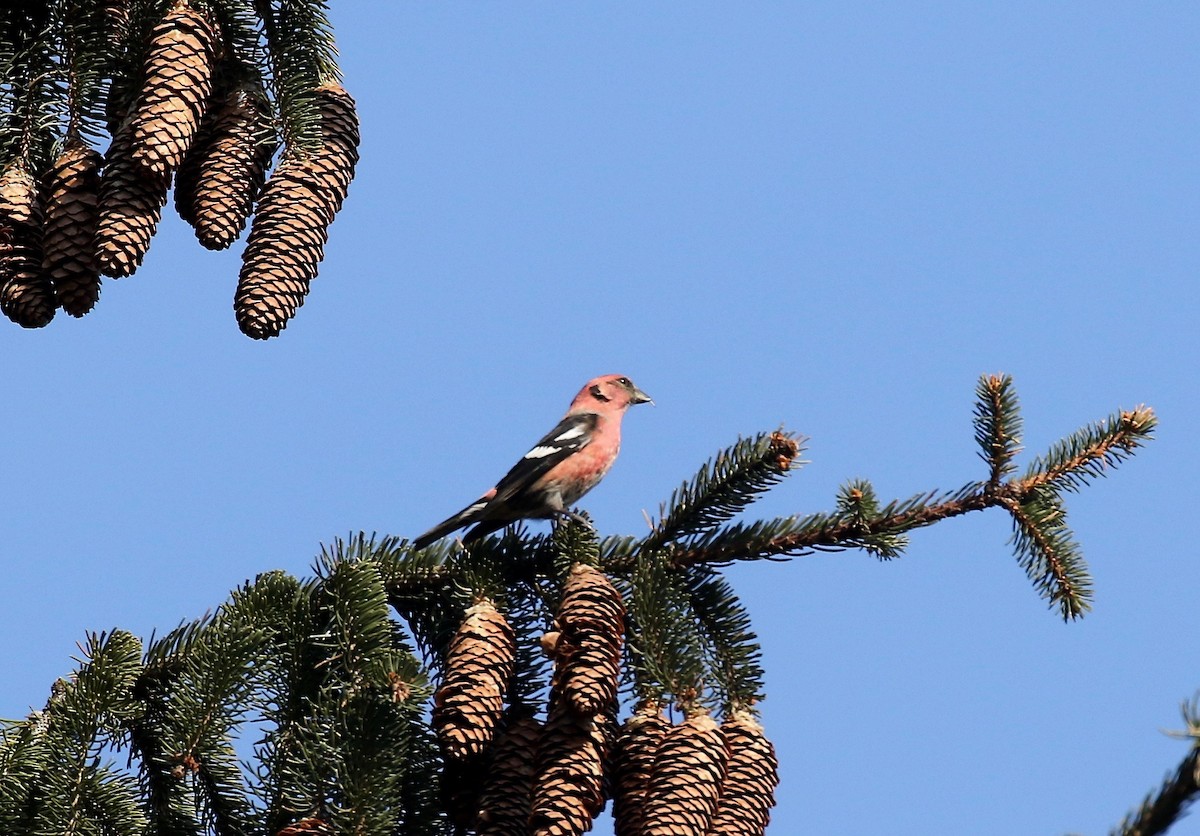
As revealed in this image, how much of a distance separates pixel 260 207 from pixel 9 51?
0.97 metres

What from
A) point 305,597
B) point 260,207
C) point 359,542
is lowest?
point 305,597

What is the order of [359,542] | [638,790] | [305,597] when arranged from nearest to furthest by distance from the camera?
[638,790] < [305,597] < [359,542]

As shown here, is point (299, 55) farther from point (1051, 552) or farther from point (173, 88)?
point (1051, 552)

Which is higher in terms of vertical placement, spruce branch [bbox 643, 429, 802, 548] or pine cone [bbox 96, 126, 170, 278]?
pine cone [bbox 96, 126, 170, 278]

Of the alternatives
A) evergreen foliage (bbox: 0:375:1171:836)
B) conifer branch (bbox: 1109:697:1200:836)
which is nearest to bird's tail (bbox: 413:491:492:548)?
evergreen foliage (bbox: 0:375:1171:836)

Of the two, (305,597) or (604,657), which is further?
(305,597)

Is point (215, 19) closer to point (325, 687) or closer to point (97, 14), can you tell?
point (97, 14)

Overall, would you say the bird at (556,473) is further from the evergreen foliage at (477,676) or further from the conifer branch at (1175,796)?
the conifer branch at (1175,796)

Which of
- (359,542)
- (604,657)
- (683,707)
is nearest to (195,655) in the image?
(359,542)

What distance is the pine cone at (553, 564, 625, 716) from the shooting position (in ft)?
11.4

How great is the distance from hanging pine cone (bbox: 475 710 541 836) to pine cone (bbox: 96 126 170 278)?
161cm

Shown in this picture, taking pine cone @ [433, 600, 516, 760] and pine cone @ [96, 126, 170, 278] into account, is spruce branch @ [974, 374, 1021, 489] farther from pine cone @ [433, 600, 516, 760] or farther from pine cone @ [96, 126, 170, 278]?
pine cone @ [96, 126, 170, 278]

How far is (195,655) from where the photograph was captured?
349 centimetres

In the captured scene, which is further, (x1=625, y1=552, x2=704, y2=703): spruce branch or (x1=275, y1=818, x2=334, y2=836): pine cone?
(x1=625, y1=552, x2=704, y2=703): spruce branch
